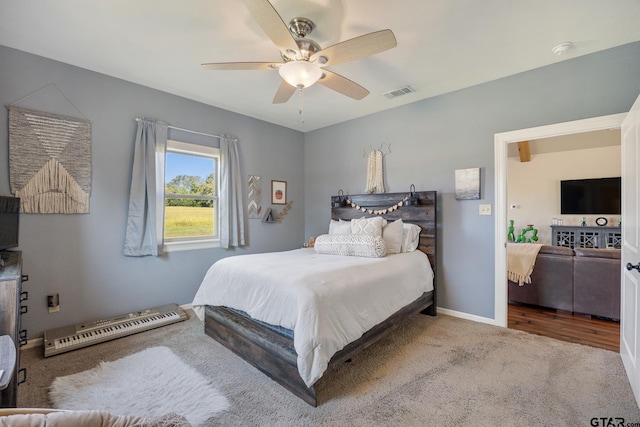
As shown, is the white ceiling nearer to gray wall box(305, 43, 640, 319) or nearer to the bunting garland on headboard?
gray wall box(305, 43, 640, 319)

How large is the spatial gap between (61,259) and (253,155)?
8.21 feet

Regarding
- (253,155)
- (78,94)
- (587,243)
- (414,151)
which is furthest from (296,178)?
(587,243)

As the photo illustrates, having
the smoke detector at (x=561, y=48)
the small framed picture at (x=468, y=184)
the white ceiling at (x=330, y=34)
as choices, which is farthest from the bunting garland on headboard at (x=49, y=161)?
the smoke detector at (x=561, y=48)

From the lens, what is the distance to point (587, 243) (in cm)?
563

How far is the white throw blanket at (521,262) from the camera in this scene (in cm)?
347

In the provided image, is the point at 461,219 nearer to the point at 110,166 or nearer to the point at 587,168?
the point at 110,166

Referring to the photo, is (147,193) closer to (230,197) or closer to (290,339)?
(230,197)

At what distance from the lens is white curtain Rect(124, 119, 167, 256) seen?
3.09 meters

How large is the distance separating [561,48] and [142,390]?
4213 mm

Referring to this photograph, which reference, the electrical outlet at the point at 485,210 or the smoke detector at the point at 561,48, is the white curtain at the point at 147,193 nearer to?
the electrical outlet at the point at 485,210

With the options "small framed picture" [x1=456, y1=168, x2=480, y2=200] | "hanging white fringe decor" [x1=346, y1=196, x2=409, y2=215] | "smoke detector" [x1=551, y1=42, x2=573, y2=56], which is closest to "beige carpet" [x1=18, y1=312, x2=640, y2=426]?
"small framed picture" [x1=456, y1=168, x2=480, y2=200]

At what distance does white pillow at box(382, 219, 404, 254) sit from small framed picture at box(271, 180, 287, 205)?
1.93 metres

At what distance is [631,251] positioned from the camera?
Result: 2008mm

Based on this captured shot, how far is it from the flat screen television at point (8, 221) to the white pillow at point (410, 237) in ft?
11.5
